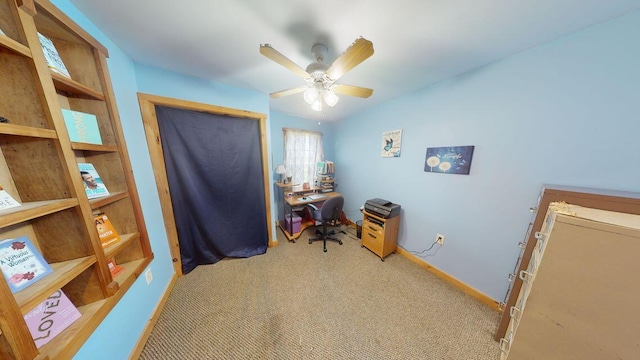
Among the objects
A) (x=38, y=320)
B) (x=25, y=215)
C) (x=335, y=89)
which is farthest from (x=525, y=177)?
(x=38, y=320)

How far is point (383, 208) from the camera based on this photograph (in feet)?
7.00

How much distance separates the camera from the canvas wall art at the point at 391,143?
2200mm

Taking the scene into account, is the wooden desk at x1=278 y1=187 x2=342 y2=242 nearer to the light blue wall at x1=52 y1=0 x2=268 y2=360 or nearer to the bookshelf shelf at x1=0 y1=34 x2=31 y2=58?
the light blue wall at x1=52 y1=0 x2=268 y2=360

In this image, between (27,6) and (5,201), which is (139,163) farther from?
(27,6)

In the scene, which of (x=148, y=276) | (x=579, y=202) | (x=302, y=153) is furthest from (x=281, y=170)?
(x=579, y=202)

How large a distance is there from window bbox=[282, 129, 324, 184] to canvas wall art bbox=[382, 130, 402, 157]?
1276 millimetres

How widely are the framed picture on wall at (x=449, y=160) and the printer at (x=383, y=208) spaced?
624 mm

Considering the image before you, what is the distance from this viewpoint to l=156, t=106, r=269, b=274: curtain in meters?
1.73

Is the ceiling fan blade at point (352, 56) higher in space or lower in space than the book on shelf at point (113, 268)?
higher

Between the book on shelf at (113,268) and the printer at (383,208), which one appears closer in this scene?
the book on shelf at (113,268)

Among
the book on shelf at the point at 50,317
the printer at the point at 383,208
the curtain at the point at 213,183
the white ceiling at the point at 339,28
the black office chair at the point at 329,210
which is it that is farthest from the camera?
the black office chair at the point at 329,210

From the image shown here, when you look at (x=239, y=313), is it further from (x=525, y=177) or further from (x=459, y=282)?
(x=525, y=177)

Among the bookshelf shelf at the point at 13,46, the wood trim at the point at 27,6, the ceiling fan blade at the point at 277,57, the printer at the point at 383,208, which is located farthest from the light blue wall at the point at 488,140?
the ceiling fan blade at the point at 277,57

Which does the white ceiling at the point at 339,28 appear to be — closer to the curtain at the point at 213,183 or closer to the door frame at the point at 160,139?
the door frame at the point at 160,139
